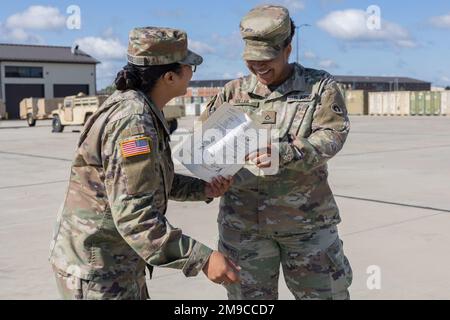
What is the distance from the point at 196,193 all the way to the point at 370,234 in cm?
359

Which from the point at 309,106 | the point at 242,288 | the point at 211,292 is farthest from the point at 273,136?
the point at 211,292

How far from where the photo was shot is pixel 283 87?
2.64m

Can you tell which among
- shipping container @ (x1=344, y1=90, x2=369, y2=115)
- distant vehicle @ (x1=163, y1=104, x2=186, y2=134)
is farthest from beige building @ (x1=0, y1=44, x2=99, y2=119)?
distant vehicle @ (x1=163, y1=104, x2=186, y2=134)

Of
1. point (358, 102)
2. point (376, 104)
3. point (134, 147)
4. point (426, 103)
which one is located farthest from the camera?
point (358, 102)

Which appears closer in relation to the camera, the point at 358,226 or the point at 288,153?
the point at 288,153

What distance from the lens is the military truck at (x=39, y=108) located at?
32.1 m

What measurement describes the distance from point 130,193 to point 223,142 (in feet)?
1.79

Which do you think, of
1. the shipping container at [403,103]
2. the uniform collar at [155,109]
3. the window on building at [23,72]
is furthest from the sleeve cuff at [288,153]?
the window on building at [23,72]

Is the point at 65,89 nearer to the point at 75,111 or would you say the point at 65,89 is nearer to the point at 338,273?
the point at 75,111

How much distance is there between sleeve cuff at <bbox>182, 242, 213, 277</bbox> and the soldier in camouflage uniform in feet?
2.50

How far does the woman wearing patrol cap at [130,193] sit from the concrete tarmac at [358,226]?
20.7 inches

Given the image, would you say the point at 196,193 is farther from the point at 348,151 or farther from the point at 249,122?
the point at 348,151

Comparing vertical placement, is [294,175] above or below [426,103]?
below

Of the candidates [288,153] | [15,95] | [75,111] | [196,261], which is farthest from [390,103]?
[196,261]
